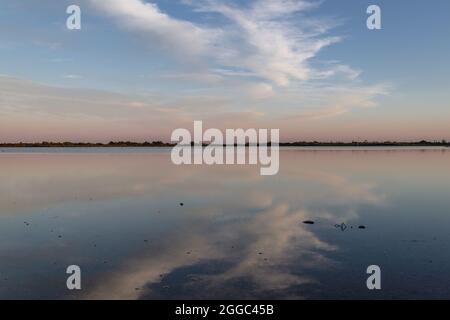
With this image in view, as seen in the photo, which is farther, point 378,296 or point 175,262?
point 175,262

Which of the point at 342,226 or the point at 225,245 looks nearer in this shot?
the point at 225,245

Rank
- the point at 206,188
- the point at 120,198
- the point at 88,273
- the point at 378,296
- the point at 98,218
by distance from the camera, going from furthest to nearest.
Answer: the point at 206,188, the point at 120,198, the point at 98,218, the point at 88,273, the point at 378,296

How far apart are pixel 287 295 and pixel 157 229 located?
8241mm

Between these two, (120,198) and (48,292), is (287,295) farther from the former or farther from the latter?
(120,198)

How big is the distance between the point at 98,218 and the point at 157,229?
3.88 meters

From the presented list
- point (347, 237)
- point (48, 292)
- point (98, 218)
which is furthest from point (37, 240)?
point (347, 237)

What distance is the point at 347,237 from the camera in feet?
49.2

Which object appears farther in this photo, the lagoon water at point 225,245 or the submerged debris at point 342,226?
the submerged debris at point 342,226

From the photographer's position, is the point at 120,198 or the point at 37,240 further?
the point at 120,198

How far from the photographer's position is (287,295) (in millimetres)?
9523

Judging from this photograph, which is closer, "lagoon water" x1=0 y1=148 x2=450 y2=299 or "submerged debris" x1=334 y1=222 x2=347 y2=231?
"lagoon water" x1=0 y1=148 x2=450 y2=299
